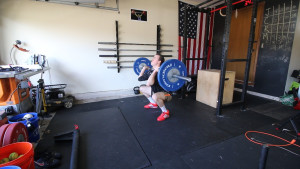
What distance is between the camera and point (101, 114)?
2900 millimetres

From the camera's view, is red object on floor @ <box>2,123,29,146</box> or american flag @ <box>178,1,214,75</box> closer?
red object on floor @ <box>2,123,29,146</box>

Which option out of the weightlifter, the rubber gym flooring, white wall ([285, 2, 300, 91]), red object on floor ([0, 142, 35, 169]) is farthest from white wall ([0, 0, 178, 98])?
white wall ([285, 2, 300, 91])

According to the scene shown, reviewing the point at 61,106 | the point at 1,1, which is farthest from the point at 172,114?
the point at 1,1

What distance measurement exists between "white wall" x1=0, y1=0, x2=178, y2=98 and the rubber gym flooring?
967 millimetres

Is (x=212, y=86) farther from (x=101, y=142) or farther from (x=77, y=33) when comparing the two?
(x=77, y=33)

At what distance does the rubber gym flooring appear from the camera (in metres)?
1.63

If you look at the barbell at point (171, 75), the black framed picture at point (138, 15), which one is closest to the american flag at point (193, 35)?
the black framed picture at point (138, 15)

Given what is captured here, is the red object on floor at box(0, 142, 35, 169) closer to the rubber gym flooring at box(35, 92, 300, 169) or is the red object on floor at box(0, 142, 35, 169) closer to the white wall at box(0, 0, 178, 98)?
the rubber gym flooring at box(35, 92, 300, 169)

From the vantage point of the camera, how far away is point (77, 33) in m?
3.57

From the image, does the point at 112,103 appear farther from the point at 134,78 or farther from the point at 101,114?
the point at 134,78

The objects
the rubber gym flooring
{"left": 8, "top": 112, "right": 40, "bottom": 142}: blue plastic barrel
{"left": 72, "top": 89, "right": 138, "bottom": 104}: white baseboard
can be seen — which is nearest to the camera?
the rubber gym flooring

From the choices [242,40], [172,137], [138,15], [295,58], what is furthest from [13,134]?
[242,40]

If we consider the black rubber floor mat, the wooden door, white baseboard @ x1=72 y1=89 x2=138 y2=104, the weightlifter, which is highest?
the wooden door

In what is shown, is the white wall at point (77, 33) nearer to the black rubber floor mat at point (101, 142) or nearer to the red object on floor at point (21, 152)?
the black rubber floor mat at point (101, 142)
